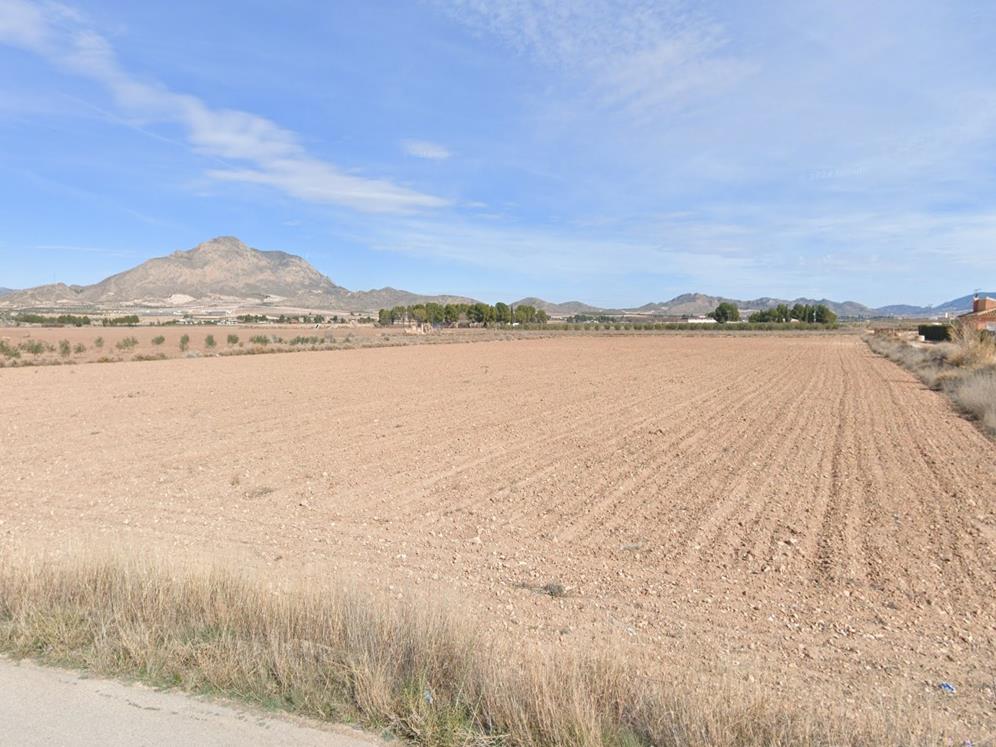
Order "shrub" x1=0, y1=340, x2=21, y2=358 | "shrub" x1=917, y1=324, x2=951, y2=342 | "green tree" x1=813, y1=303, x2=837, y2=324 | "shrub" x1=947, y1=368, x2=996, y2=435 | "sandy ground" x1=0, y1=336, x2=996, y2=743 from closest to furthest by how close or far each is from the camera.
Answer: "sandy ground" x1=0, y1=336, x2=996, y2=743
"shrub" x1=947, y1=368, x2=996, y2=435
"shrub" x1=0, y1=340, x2=21, y2=358
"shrub" x1=917, y1=324, x2=951, y2=342
"green tree" x1=813, y1=303, x2=837, y2=324

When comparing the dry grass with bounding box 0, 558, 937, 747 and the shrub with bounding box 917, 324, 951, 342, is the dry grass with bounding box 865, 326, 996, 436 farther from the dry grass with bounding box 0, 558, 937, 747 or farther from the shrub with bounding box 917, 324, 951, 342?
the shrub with bounding box 917, 324, 951, 342

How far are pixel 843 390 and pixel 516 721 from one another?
2616 cm

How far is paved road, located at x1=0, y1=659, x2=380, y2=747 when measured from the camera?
331 cm

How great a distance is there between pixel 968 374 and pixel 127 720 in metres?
28.6

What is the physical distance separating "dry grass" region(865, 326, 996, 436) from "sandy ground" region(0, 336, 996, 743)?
3.06 ft

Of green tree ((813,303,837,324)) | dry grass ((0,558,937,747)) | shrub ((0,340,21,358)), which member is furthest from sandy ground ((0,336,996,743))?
green tree ((813,303,837,324))

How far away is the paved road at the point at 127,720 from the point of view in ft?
10.8

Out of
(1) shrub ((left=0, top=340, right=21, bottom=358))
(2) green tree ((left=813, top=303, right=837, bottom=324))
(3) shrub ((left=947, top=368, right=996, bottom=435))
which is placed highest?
(2) green tree ((left=813, top=303, right=837, bottom=324))

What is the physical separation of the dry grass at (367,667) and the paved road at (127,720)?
0.46ft

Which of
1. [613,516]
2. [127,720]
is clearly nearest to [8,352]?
[613,516]

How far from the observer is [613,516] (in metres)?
8.82

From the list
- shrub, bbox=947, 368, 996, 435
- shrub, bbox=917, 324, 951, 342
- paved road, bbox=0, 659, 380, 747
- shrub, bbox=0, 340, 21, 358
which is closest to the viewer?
paved road, bbox=0, 659, 380, 747

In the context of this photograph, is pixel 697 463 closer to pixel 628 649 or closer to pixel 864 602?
pixel 864 602

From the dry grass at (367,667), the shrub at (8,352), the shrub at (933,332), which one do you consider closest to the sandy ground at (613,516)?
the dry grass at (367,667)
